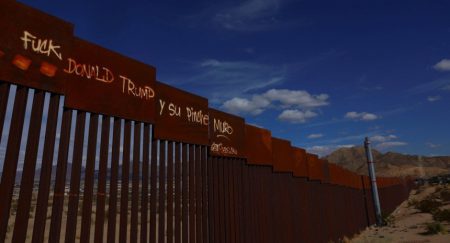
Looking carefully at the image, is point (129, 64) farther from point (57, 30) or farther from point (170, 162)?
point (170, 162)

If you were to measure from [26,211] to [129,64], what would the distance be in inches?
84.2

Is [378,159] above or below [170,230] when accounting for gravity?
above

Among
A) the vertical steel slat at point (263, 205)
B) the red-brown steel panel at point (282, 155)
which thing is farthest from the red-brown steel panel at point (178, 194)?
the red-brown steel panel at point (282, 155)

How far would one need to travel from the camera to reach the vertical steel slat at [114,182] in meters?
3.99

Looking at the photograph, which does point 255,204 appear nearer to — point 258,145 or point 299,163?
point 258,145

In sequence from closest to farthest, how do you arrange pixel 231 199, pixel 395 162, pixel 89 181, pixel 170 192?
pixel 89 181 → pixel 170 192 → pixel 231 199 → pixel 395 162

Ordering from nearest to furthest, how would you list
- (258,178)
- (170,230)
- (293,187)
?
(170,230)
(258,178)
(293,187)

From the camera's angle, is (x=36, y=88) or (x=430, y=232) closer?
(x=36, y=88)

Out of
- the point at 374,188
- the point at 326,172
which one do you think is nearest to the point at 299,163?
the point at 326,172

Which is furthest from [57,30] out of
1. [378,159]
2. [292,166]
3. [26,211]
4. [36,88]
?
[378,159]

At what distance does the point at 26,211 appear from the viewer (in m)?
3.18

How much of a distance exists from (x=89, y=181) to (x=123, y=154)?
1.86 ft

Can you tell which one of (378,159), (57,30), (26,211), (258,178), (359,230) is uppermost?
(378,159)

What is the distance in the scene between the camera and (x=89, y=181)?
12.6 ft
